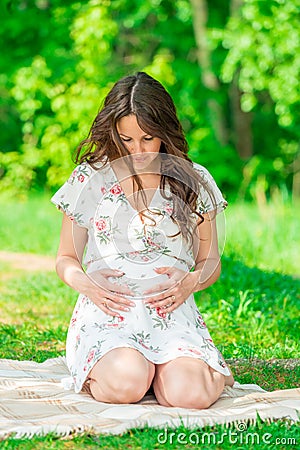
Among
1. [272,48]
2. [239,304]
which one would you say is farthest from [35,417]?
[272,48]

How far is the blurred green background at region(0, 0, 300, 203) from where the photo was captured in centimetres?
1184

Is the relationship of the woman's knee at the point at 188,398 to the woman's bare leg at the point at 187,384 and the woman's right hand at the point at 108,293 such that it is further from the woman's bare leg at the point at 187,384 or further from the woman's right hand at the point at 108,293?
the woman's right hand at the point at 108,293

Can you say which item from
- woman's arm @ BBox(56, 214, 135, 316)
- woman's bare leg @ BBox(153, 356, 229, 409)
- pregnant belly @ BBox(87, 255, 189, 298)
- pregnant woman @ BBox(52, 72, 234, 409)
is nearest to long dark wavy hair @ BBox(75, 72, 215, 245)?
pregnant woman @ BBox(52, 72, 234, 409)

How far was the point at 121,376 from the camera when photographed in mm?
3133

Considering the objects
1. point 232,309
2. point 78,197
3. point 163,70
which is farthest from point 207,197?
point 163,70

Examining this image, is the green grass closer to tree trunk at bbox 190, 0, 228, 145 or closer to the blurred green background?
the blurred green background

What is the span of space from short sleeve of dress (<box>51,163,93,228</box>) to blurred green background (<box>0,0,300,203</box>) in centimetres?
831

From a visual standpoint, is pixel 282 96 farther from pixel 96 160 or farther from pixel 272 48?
pixel 96 160

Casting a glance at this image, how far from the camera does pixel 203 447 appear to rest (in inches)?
111

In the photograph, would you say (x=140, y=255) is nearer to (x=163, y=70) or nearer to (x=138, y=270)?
(x=138, y=270)

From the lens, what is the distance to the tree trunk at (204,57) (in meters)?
13.3

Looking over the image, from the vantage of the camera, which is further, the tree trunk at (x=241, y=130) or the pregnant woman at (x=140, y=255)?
the tree trunk at (x=241, y=130)

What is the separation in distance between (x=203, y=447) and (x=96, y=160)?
4.30ft

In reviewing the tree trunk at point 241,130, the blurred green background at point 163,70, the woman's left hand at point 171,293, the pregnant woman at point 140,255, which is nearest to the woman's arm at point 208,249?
the pregnant woman at point 140,255
